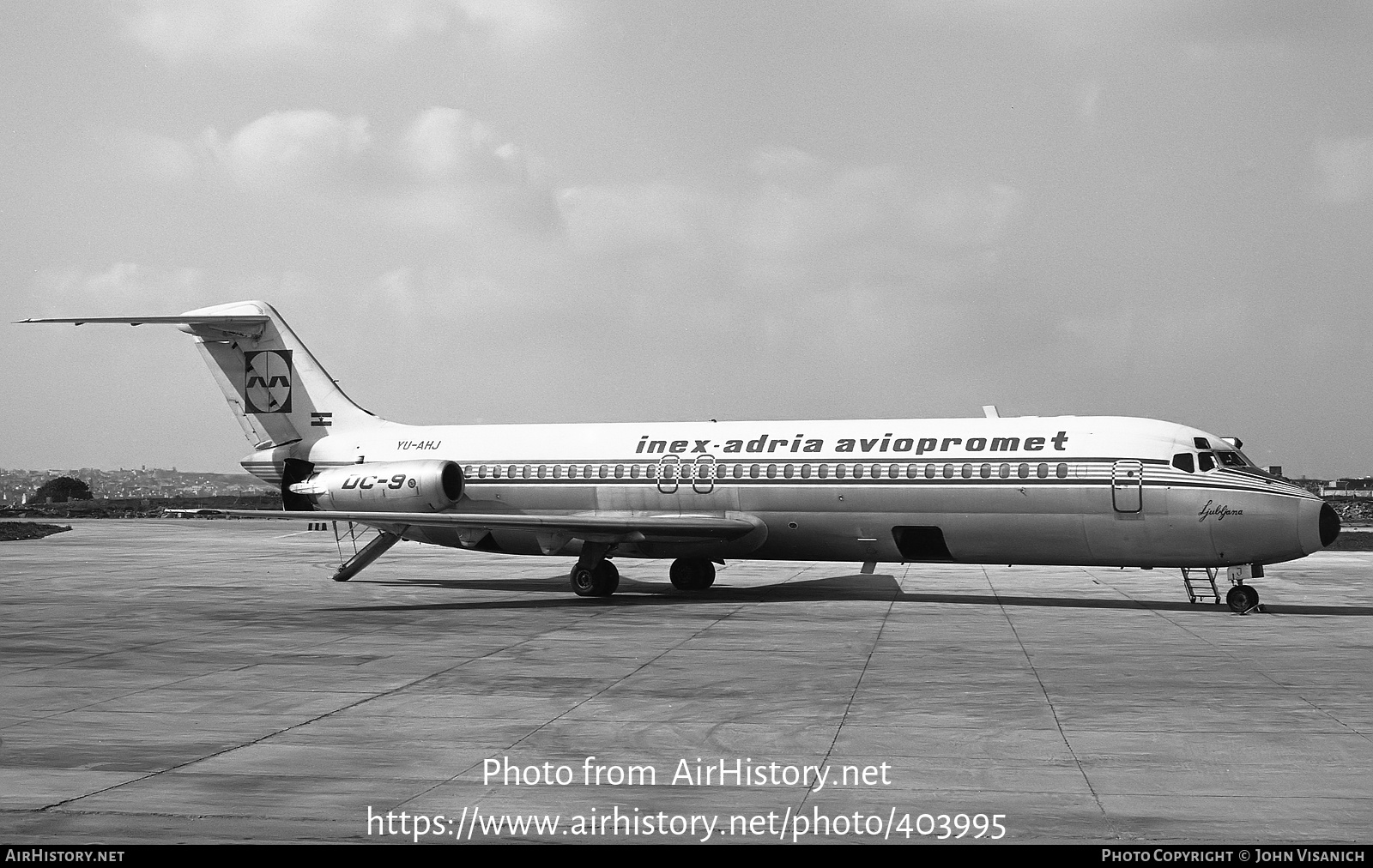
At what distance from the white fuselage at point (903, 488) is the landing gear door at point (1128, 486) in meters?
0.02

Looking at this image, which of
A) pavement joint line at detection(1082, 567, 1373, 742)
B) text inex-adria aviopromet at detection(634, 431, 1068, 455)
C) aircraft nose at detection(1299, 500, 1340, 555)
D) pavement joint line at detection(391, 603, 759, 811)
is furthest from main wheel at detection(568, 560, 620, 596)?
aircraft nose at detection(1299, 500, 1340, 555)

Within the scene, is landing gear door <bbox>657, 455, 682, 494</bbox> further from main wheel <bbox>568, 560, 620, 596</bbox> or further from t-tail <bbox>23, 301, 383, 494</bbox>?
t-tail <bbox>23, 301, 383, 494</bbox>

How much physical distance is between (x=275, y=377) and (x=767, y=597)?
13.1 metres

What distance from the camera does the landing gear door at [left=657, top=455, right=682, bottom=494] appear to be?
26.2 m

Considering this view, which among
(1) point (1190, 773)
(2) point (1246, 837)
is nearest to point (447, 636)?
(1) point (1190, 773)

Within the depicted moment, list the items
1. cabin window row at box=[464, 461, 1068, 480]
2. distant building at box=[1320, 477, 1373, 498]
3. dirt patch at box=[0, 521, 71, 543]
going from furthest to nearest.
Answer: distant building at box=[1320, 477, 1373, 498] → dirt patch at box=[0, 521, 71, 543] → cabin window row at box=[464, 461, 1068, 480]

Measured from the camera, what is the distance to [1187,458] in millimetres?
22203

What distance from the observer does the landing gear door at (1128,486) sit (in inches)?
874

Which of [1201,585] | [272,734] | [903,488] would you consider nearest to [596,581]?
[903,488]

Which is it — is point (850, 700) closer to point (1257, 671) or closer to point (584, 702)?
point (584, 702)

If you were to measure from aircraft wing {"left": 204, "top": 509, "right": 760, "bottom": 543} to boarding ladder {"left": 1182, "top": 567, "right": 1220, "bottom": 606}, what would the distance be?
8.11m

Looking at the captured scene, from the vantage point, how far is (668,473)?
86.4 feet

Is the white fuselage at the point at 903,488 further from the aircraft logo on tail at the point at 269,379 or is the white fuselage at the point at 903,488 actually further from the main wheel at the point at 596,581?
the aircraft logo on tail at the point at 269,379

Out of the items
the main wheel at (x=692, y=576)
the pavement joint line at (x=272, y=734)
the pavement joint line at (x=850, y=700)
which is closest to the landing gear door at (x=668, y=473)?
the main wheel at (x=692, y=576)
